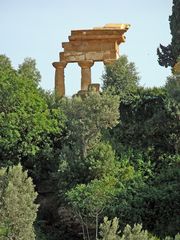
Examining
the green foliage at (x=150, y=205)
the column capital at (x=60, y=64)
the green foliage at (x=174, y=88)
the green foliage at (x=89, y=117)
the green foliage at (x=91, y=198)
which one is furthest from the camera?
the column capital at (x=60, y=64)

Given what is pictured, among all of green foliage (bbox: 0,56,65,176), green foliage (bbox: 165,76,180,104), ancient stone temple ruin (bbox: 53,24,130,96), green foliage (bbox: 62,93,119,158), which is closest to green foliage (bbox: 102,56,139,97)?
ancient stone temple ruin (bbox: 53,24,130,96)

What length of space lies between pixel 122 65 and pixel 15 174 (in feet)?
43.2

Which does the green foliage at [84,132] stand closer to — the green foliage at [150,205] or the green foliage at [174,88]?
the green foliage at [150,205]

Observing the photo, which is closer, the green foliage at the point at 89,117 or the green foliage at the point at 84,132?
the green foliage at the point at 84,132

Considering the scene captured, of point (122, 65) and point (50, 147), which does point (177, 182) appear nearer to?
point (50, 147)

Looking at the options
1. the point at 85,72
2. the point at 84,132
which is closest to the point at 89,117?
the point at 84,132

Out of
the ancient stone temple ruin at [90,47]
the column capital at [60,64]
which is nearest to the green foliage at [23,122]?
the ancient stone temple ruin at [90,47]

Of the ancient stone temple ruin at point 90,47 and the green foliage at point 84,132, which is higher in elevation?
the ancient stone temple ruin at point 90,47

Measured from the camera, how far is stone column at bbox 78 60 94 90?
36406mm

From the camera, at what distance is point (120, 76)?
112ft

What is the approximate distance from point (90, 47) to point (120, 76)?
311cm

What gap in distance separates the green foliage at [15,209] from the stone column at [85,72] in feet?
47.1

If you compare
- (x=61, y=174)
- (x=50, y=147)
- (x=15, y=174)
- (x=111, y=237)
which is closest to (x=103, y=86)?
(x=50, y=147)

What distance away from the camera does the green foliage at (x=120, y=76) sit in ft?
111
